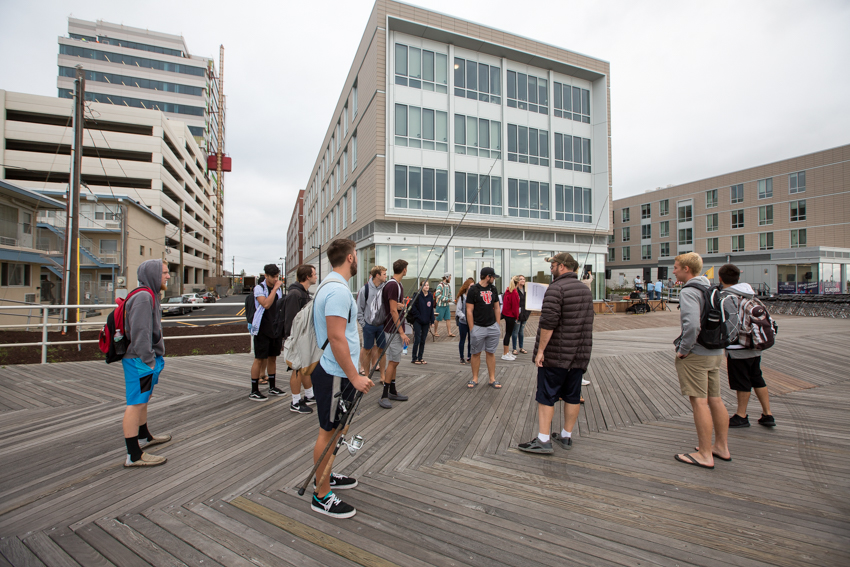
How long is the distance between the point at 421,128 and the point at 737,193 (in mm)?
Answer: 43265

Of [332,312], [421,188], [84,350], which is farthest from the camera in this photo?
[421,188]

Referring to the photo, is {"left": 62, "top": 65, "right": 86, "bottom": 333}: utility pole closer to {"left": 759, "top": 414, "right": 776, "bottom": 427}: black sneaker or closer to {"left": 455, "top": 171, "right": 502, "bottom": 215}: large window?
{"left": 759, "top": 414, "right": 776, "bottom": 427}: black sneaker

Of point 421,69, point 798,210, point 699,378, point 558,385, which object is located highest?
point 421,69

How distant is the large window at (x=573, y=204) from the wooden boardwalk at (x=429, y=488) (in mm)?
20770

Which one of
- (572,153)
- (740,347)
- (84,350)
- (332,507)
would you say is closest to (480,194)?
(572,153)

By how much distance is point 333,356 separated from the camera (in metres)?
2.36

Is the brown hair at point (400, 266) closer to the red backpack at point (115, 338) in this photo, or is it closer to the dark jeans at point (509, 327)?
the red backpack at point (115, 338)

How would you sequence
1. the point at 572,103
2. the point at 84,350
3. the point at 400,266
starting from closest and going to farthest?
the point at 400,266
the point at 84,350
the point at 572,103

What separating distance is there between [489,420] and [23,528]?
12.6ft

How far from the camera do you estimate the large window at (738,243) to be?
42.4 metres

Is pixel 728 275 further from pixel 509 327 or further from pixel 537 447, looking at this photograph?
pixel 509 327

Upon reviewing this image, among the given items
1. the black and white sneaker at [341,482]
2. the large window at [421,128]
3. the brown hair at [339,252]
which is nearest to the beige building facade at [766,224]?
the large window at [421,128]

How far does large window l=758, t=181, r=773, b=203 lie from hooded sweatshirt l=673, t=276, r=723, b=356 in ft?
172

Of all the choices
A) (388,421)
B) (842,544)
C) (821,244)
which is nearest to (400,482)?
(388,421)
